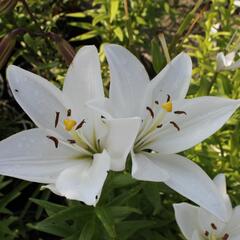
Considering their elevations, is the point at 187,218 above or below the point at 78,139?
below

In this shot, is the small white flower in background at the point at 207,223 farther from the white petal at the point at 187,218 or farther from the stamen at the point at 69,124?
the stamen at the point at 69,124

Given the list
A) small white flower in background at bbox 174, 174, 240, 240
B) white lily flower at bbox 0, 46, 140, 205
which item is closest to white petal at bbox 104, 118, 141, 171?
white lily flower at bbox 0, 46, 140, 205

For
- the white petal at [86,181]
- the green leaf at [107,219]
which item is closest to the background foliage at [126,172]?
the green leaf at [107,219]

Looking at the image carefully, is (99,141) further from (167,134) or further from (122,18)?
(122,18)

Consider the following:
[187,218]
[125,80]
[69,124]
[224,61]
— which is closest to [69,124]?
[69,124]

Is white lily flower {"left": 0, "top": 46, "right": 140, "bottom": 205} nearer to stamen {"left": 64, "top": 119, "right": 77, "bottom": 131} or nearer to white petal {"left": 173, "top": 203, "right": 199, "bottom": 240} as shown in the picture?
stamen {"left": 64, "top": 119, "right": 77, "bottom": 131}

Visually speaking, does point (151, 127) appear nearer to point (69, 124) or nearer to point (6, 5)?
point (69, 124)

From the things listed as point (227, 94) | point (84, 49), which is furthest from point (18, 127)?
point (84, 49)
